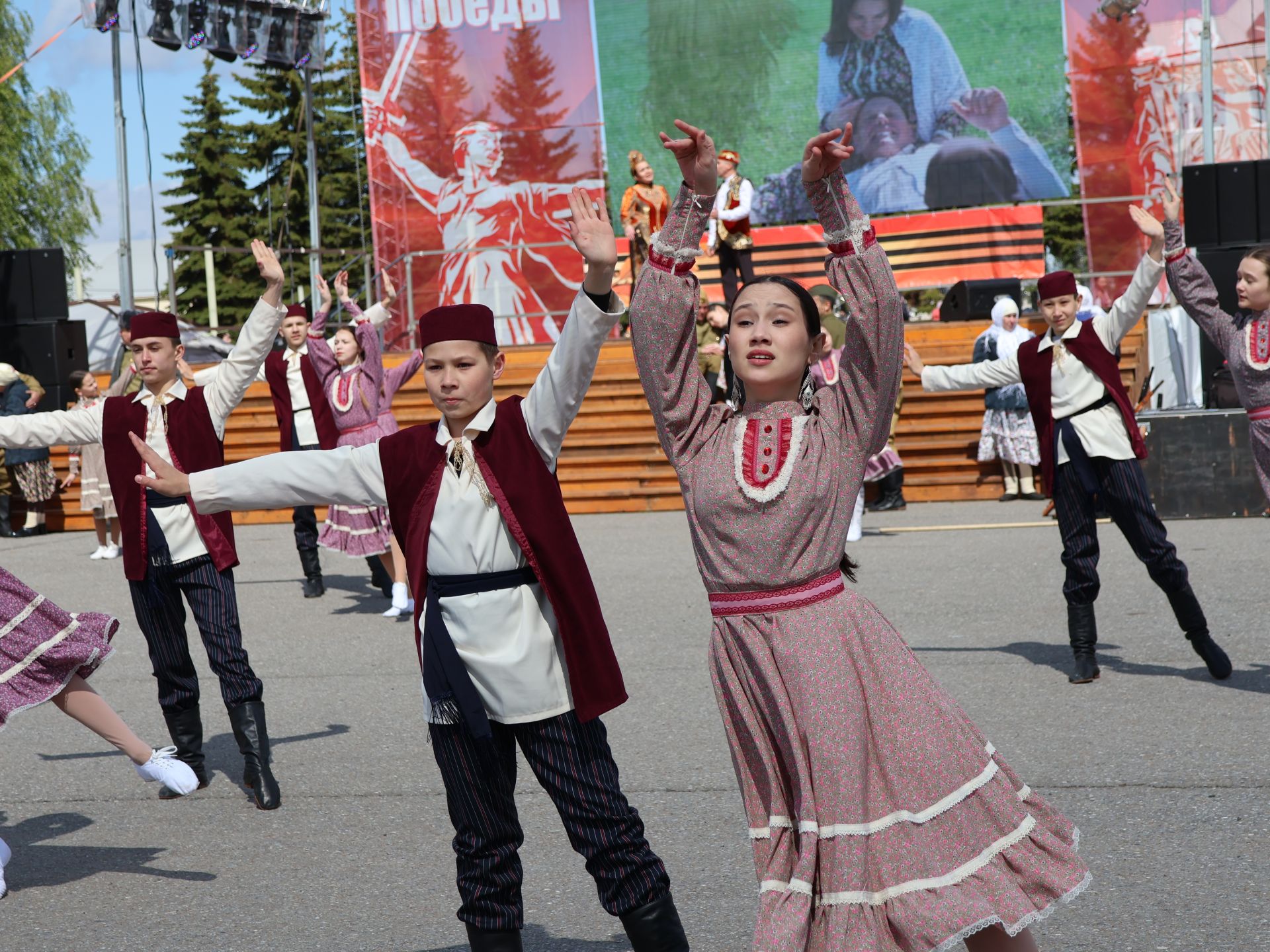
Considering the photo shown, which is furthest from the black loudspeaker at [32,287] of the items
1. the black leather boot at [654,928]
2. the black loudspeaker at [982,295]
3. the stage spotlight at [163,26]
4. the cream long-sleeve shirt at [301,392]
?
the black leather boot at [654,928]

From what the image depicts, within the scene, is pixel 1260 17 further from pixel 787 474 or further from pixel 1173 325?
pixel 787 474

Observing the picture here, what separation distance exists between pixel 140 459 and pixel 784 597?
132 inches

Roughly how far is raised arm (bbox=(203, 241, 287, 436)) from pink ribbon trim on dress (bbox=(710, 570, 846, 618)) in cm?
280

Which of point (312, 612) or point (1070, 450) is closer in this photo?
point (1070, 450)

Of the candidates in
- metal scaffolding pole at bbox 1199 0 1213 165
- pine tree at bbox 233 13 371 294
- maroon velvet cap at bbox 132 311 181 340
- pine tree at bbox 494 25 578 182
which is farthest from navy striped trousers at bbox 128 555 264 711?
pine tree at bbox 233 13 371 294

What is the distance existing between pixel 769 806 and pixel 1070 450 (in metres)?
4.49

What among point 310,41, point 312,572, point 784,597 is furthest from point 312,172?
point 784,597

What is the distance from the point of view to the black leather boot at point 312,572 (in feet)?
36.8

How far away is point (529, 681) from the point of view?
11.5ft

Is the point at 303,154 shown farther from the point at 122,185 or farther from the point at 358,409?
the point at 358,409

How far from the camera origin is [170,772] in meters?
4.94

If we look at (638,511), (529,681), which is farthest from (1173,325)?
(529,681)

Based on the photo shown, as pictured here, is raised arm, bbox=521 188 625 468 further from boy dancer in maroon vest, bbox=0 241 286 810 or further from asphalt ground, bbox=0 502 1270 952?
boy dancer in maroon vest, bbox=0 241 286 810

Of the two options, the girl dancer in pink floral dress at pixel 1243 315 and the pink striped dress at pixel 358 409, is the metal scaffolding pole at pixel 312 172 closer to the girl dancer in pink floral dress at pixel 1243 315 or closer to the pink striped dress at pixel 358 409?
the pink striped dress at pixel 358 409
